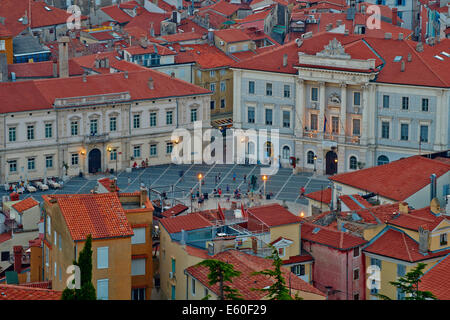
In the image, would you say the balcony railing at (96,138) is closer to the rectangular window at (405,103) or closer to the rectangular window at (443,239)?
the rectangular window at (405,103)

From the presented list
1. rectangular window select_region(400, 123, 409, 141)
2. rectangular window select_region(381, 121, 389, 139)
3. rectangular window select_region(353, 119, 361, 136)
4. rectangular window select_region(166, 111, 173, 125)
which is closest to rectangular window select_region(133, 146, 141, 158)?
rectangular window select_region(166, 111, 173, 125)

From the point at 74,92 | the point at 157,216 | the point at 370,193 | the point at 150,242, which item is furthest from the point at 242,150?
the point at 150,242

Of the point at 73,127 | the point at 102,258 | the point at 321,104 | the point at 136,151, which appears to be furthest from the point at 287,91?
the point at 102,258

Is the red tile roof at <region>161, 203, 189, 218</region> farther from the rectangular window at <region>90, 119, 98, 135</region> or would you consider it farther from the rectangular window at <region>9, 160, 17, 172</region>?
the rectangular window at <region>90, 119, 98, 135</region>

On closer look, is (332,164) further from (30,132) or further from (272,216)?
(272,216)

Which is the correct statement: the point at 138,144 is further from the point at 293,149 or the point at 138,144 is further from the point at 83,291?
the point at 83,291

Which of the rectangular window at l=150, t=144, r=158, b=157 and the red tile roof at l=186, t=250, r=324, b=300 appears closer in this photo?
the red tile roof at l=186, t=250, r=324, b=300
